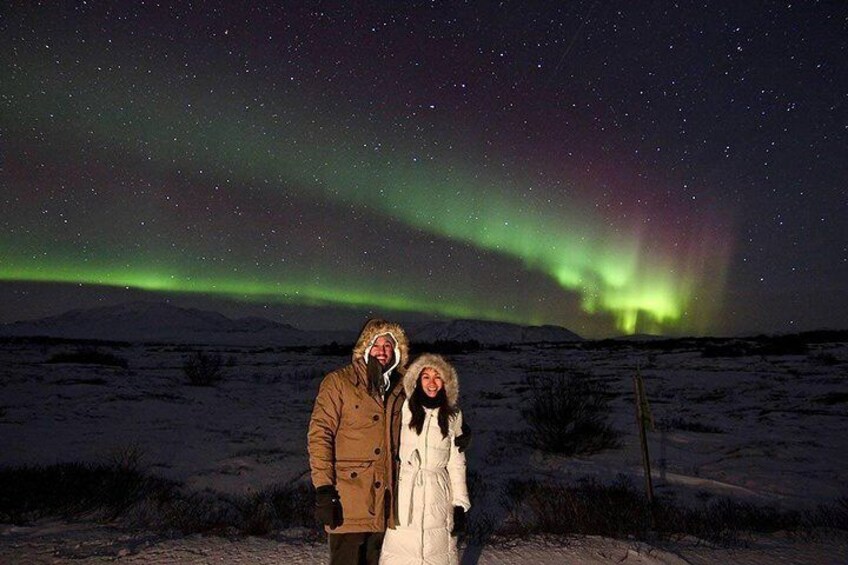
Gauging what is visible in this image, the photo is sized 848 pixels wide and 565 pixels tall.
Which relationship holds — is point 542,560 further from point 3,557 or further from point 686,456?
point 686,456

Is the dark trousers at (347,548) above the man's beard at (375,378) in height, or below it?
below

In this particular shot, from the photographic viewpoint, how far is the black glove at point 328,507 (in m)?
2.84

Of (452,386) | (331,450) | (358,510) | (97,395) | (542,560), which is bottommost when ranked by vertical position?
(97,395)

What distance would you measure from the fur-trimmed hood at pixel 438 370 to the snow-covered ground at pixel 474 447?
1808 mm

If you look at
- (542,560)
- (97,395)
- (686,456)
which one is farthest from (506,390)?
(542,560)

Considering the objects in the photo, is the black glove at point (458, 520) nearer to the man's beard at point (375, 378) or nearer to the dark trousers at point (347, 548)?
the dark trousers at point (347, 548)

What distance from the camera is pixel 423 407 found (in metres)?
3.18

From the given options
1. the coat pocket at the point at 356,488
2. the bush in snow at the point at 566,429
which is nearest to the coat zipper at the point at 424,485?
the coat pocket at the point at 356,488

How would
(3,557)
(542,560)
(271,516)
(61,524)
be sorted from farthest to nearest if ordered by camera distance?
(271,516) < (61,524) < (542,560) < (3,557)

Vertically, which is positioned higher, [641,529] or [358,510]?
[358,510]

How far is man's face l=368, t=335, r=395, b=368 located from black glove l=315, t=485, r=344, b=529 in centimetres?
83

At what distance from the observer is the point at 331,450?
3035 millimetres

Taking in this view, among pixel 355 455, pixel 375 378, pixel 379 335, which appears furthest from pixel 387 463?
pixel 379 335

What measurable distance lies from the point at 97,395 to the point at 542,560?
1428 cm
